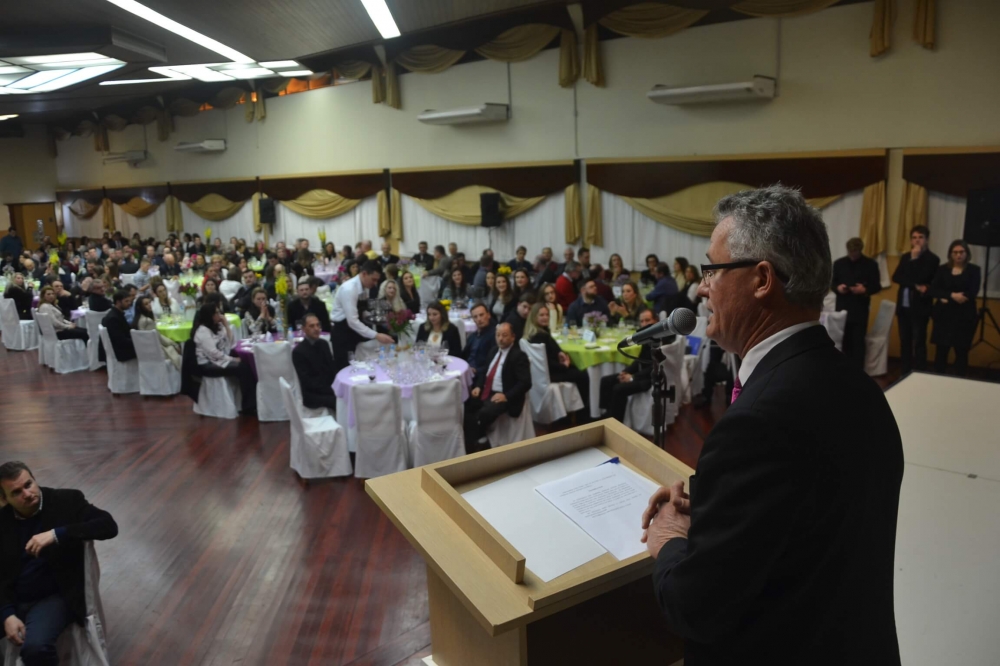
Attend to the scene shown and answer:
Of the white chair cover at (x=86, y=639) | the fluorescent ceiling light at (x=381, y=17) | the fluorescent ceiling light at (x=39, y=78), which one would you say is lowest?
the white chair cover at (x=86, y=639)

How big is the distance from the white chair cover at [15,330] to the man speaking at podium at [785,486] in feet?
40.5

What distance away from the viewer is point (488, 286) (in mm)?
10102

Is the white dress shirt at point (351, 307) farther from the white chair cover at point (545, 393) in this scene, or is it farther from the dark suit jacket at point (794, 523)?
the dark suit jacket at point (794, 523)

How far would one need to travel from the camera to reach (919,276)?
7.91m

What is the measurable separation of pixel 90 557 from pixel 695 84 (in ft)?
33.1

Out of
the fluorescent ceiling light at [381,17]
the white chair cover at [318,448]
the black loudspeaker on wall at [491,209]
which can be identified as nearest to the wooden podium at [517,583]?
the white chair cover at [318,448]

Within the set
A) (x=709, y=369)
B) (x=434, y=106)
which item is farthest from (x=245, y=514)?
(x=434, y=106)

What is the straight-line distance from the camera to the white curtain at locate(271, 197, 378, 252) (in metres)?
16.2

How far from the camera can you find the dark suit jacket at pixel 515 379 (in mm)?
5914

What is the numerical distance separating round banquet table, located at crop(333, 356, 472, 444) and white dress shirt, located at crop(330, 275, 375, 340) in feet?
3.89

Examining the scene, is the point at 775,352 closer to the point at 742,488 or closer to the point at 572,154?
the point at 742,488

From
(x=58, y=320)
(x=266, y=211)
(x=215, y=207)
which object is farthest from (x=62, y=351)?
(x=215, y=207)

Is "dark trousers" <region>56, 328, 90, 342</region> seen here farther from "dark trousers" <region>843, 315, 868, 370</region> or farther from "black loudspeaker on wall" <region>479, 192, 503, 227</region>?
"dark trousers" <region>843, 315, 868, 370</region>

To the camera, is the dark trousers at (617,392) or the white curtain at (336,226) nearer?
the dark trousers at (617,392)
